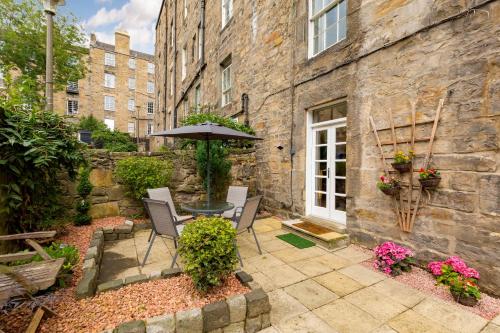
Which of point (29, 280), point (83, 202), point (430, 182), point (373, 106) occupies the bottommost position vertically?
point (29, 280)

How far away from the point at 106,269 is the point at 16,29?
1411cm

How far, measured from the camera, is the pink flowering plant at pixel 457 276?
2.48 m

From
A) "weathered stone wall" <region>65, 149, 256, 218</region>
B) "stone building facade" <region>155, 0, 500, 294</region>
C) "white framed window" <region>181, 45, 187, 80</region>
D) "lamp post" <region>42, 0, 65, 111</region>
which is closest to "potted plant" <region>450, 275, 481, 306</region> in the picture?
"stone building facade" <region>155, 0, 500, 294</region>

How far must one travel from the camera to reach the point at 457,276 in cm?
264

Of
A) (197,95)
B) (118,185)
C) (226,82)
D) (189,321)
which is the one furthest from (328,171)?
(197,95)

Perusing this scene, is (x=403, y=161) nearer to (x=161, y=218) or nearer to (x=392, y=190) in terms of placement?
(x=392, y=190)

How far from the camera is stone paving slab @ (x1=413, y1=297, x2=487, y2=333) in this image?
7.20ft

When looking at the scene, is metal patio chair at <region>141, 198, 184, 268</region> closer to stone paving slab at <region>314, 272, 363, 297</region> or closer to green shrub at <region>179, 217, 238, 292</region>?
green shrub at <region>179, 217, 238, 292</region>

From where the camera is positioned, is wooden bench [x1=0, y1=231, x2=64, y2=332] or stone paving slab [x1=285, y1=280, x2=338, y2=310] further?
stone paving slab [x1=285, y1=280, x2=338, y2=310]

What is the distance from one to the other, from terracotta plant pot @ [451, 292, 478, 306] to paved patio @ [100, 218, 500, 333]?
13 cm

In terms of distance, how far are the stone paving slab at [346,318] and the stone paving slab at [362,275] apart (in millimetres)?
585

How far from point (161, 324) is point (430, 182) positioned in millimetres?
3432

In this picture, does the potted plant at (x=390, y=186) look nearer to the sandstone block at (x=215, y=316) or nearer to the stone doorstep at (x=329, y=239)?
the stone doorstep at (x=329, y=239)

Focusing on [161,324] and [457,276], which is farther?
[457,276]
